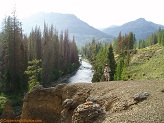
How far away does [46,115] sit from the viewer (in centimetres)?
2639

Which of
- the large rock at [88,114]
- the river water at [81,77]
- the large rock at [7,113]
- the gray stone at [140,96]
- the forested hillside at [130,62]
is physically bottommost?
the river water at [81,77]

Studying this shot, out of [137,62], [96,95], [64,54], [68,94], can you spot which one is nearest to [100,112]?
[96,95]

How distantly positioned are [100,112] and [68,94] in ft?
32.7

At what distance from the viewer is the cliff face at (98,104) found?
591 inches

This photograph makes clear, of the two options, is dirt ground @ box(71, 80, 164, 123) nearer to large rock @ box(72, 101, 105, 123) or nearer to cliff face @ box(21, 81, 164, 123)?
cliff face @ box(21, 81, 164, 123)

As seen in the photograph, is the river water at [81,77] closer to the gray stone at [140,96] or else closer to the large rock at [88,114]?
the gray stone at [140,96]

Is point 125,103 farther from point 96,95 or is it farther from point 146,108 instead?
point 96,95

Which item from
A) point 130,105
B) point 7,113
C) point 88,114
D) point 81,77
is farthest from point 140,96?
point 81,77

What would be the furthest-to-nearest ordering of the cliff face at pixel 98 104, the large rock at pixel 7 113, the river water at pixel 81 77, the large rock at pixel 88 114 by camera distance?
the river water at pixel 81 77
the large rock at pixel 7 113
the large rock at pixel 88 114
the cliff face at pixel 98 104

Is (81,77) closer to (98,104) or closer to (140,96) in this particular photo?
(98,104)

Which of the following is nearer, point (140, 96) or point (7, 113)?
point (140, 96)

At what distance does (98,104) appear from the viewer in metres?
18.9

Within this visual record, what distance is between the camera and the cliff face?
15.0 meters

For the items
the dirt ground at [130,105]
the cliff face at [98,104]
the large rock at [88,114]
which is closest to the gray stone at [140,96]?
the cliff face at [98,104]
